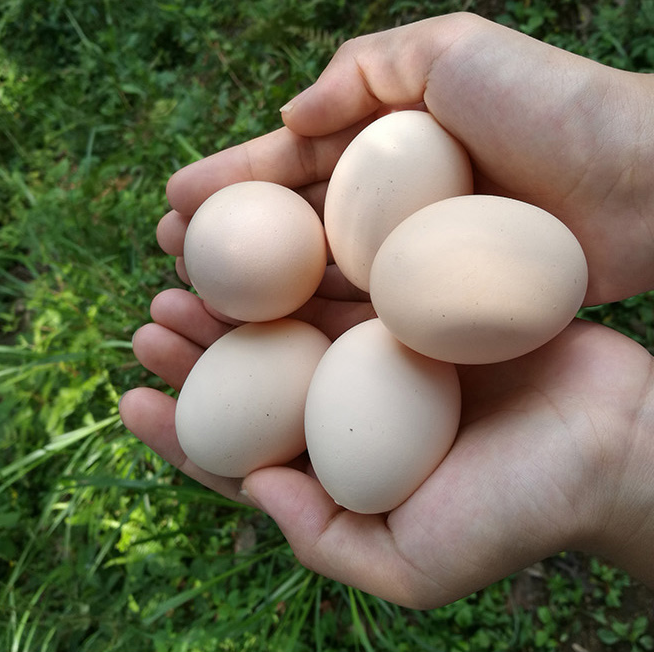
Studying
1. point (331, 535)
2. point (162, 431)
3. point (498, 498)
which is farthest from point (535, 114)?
point (162, 431)

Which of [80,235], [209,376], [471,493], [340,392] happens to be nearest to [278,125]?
[80,235]

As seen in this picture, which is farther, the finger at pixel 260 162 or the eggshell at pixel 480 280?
the finger at pixel 260 162

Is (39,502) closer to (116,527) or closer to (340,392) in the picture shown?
(116,527)

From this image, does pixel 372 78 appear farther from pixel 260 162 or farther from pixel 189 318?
pixel 189 318

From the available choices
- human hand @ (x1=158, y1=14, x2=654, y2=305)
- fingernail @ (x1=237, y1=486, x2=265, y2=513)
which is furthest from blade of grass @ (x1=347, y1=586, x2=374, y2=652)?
human hand @ (x1=158, y1=14, x2=654, y2=305)

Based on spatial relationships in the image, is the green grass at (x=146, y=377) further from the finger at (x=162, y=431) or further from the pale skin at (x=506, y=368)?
the pale skin at (x=506, y=368)

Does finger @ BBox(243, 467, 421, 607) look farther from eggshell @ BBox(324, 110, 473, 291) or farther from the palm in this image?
eggshell @ BBox(324, 110, 473, 291)

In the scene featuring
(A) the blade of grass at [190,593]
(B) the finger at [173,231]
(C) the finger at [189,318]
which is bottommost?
(A) the blade of grass at [190,593]

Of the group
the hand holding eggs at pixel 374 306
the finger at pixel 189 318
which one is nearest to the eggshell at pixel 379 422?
the hand holding eggs at pixel 374 306
